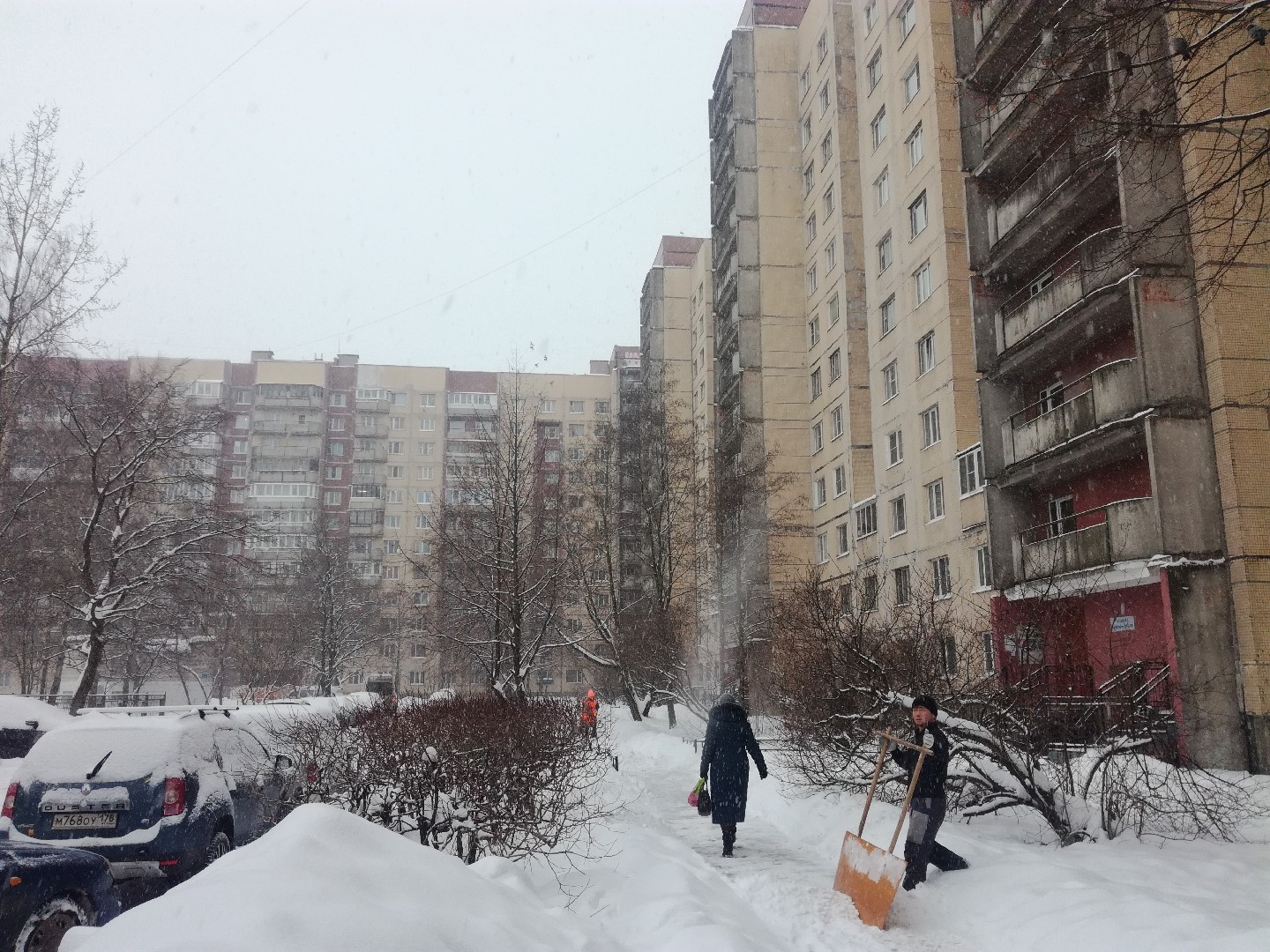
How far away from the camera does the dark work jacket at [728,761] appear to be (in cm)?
912

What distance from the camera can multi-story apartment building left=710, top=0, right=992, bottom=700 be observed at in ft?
93.7

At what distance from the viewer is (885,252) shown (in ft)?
111

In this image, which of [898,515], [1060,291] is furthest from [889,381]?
[1060,291]

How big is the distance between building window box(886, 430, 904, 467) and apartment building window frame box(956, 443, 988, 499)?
4.05 m

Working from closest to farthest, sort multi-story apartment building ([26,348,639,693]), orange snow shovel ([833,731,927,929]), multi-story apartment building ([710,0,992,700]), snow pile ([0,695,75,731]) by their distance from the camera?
orange snow shovel ([833,731,927,929])
snow pile ([0,695,75,731])
multi-story apartment building ([710,0,992,700])
multi-story apartment building ([26,348,639,693])

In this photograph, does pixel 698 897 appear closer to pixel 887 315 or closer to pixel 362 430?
pixel 887 315

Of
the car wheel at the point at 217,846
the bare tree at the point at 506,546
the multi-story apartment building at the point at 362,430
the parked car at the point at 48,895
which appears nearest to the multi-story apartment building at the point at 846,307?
the bare tree at the point at 506,546

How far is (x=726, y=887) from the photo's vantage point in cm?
732

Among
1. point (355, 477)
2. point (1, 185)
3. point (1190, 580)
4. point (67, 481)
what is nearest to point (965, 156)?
point (1190, 580)

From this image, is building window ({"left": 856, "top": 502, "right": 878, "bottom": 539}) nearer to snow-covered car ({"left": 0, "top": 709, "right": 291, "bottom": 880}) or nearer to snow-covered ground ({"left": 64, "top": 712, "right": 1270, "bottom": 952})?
snow-covered ground ({"left": 64, "top": 712, "right": 1270, "bottom": 952})

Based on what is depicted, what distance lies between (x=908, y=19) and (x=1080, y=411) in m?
19.8

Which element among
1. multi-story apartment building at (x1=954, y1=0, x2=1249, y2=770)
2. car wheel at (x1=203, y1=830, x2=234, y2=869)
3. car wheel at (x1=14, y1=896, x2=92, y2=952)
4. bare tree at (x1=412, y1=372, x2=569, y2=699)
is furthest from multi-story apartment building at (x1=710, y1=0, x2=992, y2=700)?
car wheel at (x1=14, y1=896, x2=92, y2=952)

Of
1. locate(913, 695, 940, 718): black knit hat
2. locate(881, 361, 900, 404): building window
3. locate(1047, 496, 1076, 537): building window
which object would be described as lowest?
locate(913, 695, 940, 718): black knit hat

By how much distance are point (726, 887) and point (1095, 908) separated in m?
2.78
